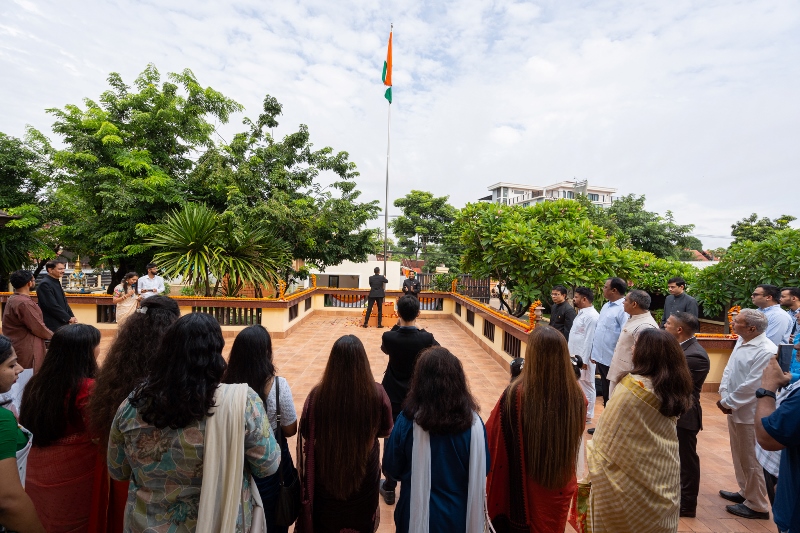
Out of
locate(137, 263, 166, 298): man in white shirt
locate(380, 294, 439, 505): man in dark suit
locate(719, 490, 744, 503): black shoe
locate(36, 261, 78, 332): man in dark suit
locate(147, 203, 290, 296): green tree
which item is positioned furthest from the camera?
locate(147, 203, 290, 296): green tree

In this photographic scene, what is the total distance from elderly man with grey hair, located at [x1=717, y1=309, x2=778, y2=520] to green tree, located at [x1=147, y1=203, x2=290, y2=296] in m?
7.76

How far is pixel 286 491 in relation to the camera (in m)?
1.89

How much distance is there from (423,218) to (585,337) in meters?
22.0

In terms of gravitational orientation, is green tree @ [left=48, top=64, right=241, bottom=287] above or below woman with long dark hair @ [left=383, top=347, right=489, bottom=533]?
above

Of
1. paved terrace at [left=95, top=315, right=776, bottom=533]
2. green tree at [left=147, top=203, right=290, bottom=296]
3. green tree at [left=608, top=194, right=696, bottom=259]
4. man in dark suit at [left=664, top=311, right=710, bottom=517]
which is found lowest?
paved terrace at [left=95, top=315, right=776, bottom=533]

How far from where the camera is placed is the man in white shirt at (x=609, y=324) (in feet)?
14.9

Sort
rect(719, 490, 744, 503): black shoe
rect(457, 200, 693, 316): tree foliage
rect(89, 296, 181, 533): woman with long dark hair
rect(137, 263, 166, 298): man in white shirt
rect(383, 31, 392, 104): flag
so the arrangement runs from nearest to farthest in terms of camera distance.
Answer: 1. rect(89, 296, 181, 533): woman with long dark hair
2. rect(719, 490, 744, 503): black shoe
3. rect(137, 263, 166, 298): man in white shirt
4. rect(457, 200, 693, 316): tree foliage
5. rect(383, 31, 392, 104): flag

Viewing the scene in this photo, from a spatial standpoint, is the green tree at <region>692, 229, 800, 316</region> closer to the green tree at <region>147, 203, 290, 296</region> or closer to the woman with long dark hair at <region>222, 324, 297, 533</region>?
the woman with long dark hair at <region>222, 324, 297, 533</region>

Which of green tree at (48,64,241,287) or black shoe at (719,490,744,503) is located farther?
green tree at (48,64,241,287)

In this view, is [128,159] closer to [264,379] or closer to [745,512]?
[264,379]

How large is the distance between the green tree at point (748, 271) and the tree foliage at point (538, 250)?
7.04 feet

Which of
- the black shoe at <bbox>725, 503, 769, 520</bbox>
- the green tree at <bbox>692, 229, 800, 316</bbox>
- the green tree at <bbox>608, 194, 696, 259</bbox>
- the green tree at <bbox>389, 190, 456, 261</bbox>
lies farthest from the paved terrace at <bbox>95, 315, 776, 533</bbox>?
the green tree at <bbox>608, 194, 696, 259</bbox>

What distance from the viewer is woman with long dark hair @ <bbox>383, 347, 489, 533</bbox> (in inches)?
70.7

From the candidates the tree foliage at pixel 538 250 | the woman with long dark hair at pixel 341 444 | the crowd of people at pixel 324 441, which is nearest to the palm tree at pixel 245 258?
the tree foliage at pixel 538 250
